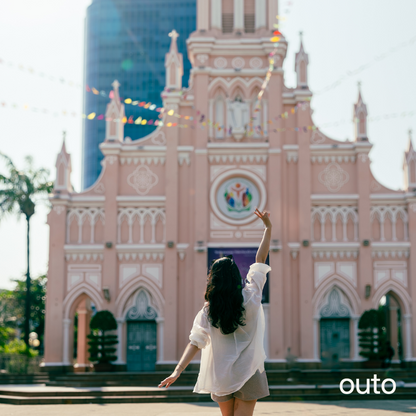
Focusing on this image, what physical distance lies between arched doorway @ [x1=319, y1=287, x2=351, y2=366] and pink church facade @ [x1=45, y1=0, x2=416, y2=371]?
4 centimetres

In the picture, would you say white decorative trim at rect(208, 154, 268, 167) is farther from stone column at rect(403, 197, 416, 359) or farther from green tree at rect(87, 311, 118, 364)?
green tree at rect(87, 311, 118, 364)

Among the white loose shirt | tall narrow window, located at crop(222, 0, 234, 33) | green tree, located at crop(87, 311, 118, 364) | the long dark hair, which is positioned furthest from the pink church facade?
the long dark hair

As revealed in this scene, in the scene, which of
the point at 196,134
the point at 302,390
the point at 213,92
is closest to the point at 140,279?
the point at 196,134

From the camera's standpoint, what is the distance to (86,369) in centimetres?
2941

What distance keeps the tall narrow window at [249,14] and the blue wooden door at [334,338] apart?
Answer: 13980 mm

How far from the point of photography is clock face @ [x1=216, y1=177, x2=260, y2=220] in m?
29.6

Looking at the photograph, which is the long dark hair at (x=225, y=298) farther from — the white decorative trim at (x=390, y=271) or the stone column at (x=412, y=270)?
the stone column at (x=412, y=270)

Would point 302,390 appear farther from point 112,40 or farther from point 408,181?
point 112,40

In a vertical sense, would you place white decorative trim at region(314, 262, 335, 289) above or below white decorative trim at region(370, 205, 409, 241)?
below

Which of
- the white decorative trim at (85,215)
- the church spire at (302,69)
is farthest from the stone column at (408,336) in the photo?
the white decorative trim at (85,215)

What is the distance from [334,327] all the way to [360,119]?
933 centimetres

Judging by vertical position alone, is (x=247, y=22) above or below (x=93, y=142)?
below

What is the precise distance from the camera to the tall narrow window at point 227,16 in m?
31.6

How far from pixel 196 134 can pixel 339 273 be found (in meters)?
8.78
